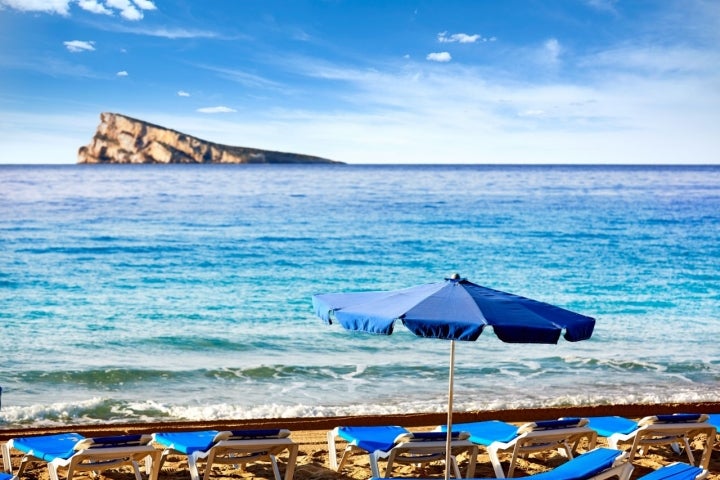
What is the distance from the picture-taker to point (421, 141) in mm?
84688

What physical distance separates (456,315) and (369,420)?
15.7ft

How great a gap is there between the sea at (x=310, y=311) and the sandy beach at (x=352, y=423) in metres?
0.89

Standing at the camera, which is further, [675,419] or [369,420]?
[369,420]

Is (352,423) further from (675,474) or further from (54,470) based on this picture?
(675,474)

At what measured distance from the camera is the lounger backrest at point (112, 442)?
19.4ft

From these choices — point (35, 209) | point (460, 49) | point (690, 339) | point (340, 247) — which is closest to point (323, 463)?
point (690, 339)

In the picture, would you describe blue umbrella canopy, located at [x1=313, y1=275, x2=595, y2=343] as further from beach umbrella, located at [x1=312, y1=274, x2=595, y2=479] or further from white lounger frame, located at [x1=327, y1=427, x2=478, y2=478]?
white lounger frame, located at [x1=327, y1=427, x2=478, y2=478]

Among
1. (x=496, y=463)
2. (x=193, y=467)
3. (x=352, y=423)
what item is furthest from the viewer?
(x=352, y=423)

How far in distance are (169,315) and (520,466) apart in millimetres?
11615

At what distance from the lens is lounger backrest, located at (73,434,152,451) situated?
5.91 metres

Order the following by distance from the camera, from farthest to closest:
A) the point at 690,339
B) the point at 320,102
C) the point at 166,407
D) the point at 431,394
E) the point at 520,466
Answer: the point at 320,102 → the point at 690,339 → the point at 431,394 → the point at 166,407 → the point at 520,466

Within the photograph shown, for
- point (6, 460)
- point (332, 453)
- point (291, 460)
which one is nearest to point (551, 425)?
point (332, 453)

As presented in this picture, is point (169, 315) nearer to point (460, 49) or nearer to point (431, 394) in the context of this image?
point (431, 394)

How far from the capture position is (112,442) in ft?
19.6
